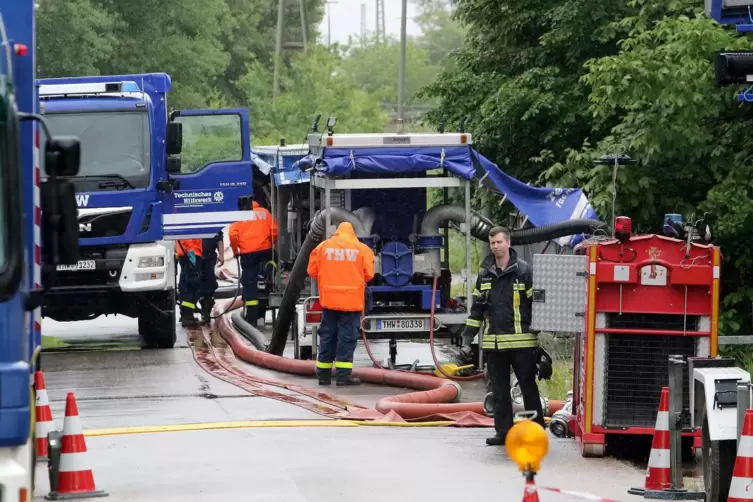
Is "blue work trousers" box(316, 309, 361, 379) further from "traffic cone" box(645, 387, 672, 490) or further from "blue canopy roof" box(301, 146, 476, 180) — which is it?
"traffic cone" box(645, 387, 672, 490)

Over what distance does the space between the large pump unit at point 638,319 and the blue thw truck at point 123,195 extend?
7.86 meters

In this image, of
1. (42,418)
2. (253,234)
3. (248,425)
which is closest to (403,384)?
(248,425)

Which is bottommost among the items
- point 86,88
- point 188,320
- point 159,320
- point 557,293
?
point 188,320

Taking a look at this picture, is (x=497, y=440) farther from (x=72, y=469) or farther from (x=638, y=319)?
(x=72, y=469)

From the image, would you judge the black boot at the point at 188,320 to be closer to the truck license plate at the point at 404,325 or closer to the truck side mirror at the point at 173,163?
the truck side mirror at the point at 173,163

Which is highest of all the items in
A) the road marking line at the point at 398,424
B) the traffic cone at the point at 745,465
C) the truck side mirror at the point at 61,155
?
the truck side mirror at the point at 61,155

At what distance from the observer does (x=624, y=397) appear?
10.8 meters

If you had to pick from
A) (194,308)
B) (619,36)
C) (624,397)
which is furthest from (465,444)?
(619,36)

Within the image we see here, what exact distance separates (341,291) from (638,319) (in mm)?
5171

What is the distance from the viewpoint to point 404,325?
16531mm

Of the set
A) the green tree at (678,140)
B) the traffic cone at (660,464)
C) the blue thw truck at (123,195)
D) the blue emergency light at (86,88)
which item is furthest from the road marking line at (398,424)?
the blue emergency light at (86,88)

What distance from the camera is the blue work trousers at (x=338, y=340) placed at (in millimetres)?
15445

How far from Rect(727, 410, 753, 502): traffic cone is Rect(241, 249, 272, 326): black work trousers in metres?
13.1

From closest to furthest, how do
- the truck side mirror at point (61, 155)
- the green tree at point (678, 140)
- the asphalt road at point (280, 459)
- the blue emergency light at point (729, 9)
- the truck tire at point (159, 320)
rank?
the truck side mirror at point (61, 155) → the asphalt road at point (280, 459) → the blue emergency light at point (729, 9) → the green tree at point (678, 140) → the truck tire at point (159, 320)
